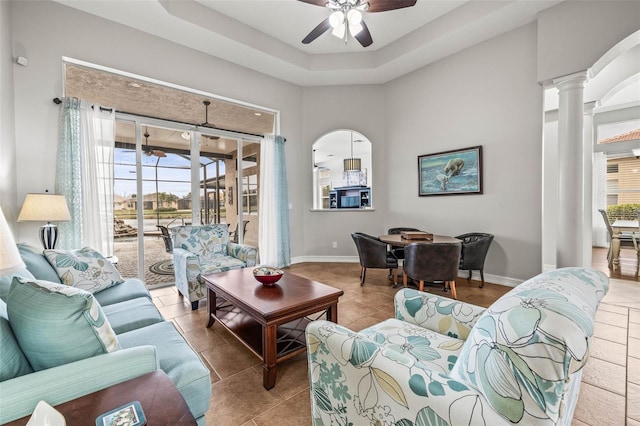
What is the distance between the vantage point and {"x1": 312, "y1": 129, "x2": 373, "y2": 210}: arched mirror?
761 cm

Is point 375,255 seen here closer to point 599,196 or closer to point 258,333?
point 258,333

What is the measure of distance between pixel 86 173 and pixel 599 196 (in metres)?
10.6

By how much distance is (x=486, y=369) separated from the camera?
2.47 ft

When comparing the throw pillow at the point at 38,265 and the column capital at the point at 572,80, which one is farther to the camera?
the column capital at the point at 572,80

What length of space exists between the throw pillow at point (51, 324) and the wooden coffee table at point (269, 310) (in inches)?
35.9

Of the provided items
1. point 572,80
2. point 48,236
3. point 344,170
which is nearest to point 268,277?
point 48,236

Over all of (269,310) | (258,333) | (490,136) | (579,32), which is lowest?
(258,333)

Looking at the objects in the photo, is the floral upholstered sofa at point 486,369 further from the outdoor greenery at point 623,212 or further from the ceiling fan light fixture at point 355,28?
the outdoor greenery at point 623,212

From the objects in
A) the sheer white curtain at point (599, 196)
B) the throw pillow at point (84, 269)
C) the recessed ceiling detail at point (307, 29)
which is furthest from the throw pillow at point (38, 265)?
the sheer white curtain at point (599, 196)

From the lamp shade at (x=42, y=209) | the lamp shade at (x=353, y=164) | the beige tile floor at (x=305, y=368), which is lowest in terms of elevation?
the beige tile floor at (x=305, y=368)

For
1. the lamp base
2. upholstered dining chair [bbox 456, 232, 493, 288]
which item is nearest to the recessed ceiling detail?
the lamp base

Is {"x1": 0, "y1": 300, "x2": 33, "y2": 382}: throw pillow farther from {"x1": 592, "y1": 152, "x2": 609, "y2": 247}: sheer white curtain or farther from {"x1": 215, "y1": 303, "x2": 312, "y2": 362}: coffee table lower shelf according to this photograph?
{"x1": 592, "y1": 152, "x2": 609, "y2": 247}: sheer white curtain

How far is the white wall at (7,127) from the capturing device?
237cm

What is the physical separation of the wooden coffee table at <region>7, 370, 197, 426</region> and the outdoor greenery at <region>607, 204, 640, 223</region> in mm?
9727
